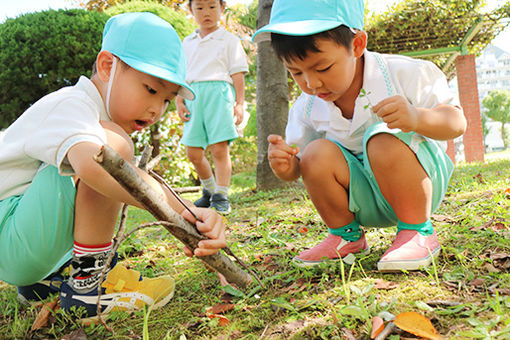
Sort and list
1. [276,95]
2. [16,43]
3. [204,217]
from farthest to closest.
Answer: [16,43]
[276,95]
[204,217]

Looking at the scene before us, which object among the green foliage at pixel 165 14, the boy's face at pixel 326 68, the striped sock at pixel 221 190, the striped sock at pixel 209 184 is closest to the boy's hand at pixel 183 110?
the striped sock at pixel 209 184

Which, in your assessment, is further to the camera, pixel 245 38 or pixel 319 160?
pixel 245 38

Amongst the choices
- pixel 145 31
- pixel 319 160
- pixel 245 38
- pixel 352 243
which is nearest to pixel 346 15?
pixel 319 160

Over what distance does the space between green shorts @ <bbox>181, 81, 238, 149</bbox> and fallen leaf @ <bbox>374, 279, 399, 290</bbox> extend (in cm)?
261

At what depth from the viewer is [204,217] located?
50.0 inches

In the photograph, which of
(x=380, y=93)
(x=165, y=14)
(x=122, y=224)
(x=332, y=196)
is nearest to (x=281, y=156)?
(x=332, y=196)

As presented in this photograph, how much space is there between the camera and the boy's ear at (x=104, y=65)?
1.65 m

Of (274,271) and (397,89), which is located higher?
(397,89)

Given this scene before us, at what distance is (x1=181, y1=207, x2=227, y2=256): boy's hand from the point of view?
3.94 ft

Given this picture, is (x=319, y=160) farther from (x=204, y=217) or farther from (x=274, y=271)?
(x=204, y=217)

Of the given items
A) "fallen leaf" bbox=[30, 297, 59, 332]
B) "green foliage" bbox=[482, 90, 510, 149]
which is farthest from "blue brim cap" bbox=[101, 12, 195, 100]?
"green foliage" bbox=[482, 90, 510, 149]

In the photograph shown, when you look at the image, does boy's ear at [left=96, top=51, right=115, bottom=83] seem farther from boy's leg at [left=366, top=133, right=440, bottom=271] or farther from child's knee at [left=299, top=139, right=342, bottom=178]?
boy's leg at [left=366, top=133, right=440, bottom=271]

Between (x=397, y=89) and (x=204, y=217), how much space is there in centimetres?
107

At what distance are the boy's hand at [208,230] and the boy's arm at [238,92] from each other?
2.88 m
